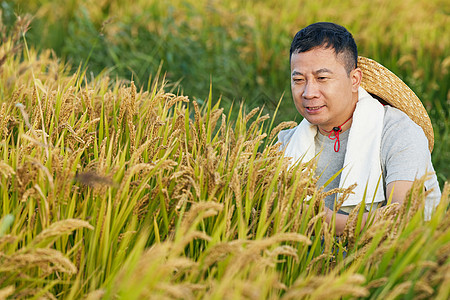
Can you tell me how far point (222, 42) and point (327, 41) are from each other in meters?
3.44

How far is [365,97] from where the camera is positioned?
269 cm

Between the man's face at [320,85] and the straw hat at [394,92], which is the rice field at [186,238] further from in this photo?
the straw hat at [394,92]

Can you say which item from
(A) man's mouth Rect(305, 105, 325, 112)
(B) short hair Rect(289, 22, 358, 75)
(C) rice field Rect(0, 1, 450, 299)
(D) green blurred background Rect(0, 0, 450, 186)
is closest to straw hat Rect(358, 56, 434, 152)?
(B) short hair Rect(289, 22, 358, 75)

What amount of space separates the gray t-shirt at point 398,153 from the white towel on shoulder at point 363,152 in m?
0.04

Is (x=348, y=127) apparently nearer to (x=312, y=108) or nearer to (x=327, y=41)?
(x=312, y=108)

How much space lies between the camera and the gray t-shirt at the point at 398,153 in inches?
94.3

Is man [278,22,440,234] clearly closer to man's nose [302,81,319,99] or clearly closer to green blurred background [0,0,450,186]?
man's nose [302,81,319,99]

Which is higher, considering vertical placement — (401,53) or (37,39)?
(401,53)

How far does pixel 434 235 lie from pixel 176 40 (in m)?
4.64

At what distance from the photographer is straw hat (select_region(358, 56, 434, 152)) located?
280 centimetres

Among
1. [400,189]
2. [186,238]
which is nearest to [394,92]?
[400,189]

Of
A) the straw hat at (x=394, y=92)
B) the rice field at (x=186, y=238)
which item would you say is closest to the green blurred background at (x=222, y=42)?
the straw hat at (x=394, y=92)

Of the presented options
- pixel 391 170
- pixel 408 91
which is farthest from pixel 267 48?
pixel 391 170

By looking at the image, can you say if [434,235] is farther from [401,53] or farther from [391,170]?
[401,53]
